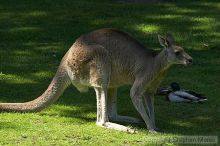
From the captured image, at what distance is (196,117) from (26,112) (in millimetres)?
2660

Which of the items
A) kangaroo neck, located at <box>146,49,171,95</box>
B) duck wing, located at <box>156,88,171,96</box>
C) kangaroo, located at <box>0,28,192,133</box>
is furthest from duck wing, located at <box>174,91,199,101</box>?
kangaroo neck, located at <box>146,49,171,95</box>

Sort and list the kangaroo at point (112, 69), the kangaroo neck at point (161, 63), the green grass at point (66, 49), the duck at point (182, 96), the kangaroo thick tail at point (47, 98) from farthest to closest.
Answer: the duck at point (182, 96)
the kangaroo thick tail at point (47, 98)
the kangaroo neck at point (161, 63)
the kangaroo at point (112, 69)
the green grass at point (66, 49)

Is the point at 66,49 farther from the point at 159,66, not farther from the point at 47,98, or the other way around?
the point at 159,66

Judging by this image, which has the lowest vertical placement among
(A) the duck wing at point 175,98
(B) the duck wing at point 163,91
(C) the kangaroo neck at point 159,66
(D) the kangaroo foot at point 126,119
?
(D) the kangaroo foot at point 126,119

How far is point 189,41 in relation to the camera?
16.1m

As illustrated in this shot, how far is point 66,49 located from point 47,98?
5.52 m

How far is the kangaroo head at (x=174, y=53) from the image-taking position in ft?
31.2

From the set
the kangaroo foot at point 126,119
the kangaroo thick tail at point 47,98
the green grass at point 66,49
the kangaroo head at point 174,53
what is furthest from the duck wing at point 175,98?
the kangaroo thick tail at point 47,98

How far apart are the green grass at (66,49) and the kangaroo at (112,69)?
25 cm

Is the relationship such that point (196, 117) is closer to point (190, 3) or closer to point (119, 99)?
point (119, 99)

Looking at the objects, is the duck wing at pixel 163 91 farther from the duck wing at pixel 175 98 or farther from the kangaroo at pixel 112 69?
the kangaroo at pixel 112 69

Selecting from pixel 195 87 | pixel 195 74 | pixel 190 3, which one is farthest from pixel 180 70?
pixel 190 3

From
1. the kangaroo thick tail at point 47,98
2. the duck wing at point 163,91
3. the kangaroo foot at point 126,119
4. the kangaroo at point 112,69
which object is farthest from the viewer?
the duck wing at point 163,91

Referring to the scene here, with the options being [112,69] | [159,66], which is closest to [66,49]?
[112,69]
